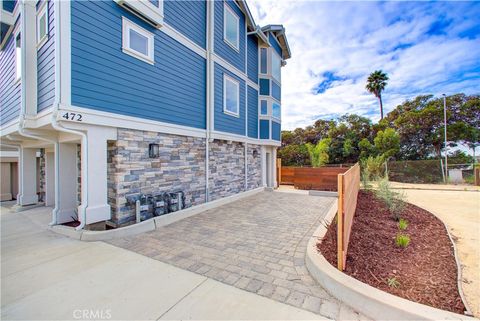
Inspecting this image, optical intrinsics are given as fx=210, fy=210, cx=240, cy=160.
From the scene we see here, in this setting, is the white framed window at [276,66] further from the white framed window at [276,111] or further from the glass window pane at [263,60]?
the white framed window at [276,111]

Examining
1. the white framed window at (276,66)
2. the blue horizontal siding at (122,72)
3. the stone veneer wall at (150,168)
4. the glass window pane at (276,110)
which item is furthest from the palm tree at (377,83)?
the stone veneer wall at (150,168)

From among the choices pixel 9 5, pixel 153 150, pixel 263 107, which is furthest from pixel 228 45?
pixel 9 5

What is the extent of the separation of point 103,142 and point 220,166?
4159mm

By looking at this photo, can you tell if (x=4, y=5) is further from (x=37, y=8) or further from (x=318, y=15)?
(x=318, y=15)

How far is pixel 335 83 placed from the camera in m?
17.8

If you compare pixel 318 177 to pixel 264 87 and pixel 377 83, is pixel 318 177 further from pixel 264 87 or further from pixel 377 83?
pixel 377 83

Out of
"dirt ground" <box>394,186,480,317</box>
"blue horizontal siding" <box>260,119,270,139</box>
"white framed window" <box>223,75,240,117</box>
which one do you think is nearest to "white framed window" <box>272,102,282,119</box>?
"blue horizontal siding" <box>260,119,270,139</box>

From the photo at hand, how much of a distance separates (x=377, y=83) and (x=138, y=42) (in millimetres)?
30814

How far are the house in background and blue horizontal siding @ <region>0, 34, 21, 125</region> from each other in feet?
0.10

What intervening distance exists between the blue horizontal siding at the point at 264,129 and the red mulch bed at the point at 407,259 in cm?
649

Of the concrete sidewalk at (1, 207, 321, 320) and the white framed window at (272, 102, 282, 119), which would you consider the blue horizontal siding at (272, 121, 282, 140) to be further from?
the concrete sidewalk at (1, 207, 321, 320)

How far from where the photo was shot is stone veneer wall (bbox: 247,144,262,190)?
997 centimetres

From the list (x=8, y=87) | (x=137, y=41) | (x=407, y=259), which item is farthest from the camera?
(x=8, y=87)

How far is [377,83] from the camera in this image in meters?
27.2
